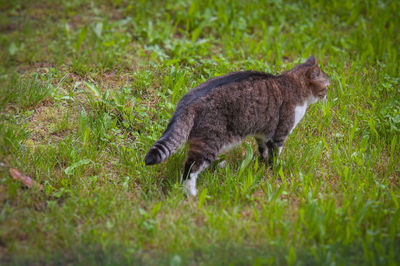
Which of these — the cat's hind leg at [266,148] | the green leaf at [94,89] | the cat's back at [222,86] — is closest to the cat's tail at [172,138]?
the cat's back at [222,86]

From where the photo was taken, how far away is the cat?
3.63 m

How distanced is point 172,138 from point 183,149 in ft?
2.38

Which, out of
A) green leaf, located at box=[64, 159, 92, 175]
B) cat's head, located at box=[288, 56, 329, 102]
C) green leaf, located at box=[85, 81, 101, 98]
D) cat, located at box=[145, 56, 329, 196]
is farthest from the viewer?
green leaf, located at box=[85, 81, 101, 98]

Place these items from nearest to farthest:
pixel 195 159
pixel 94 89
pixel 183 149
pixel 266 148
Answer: pixel 195 159 < pixel 183 149 < pixel 266 148 < pixel 94 89

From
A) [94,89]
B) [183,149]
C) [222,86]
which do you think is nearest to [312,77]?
[222,86]

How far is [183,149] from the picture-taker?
421 centimetres

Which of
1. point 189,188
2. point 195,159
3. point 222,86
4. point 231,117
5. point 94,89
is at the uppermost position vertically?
point 222,86

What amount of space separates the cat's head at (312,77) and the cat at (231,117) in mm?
17

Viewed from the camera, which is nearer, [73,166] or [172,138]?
[172,138]

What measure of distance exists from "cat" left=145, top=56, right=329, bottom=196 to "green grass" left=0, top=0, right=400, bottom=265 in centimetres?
25

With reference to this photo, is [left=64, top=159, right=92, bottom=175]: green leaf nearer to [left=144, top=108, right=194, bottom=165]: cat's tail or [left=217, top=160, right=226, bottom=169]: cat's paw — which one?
[left=144, top=108, right=194, bottom=165]: cat's tail

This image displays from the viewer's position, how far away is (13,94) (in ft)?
15.0

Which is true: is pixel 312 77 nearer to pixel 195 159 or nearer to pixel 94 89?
pixel 195 159

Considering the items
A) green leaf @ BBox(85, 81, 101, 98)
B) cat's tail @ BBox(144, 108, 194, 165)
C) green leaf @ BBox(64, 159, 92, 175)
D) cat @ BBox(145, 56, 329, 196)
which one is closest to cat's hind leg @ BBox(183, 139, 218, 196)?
cat @ BBox(145, 56, 329, 196)
